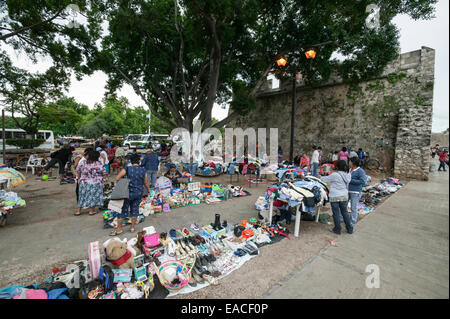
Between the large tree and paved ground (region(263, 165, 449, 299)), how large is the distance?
832 centimetres

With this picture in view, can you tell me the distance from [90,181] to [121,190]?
1564mm

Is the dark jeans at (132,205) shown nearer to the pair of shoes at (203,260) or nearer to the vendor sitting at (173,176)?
the pair of shoes at (203,260)

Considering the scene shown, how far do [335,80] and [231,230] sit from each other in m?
12.8

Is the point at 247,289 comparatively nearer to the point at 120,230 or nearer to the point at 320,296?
the point at 320,296

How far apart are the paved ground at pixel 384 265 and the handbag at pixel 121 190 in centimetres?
312

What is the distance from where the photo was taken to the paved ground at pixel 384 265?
1176 millimetres

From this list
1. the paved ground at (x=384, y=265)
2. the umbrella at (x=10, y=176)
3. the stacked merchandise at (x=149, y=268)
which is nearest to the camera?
the paved ground at (x=384, y=265)

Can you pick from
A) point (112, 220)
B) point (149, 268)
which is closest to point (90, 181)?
point (112, 220)

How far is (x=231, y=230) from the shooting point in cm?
429

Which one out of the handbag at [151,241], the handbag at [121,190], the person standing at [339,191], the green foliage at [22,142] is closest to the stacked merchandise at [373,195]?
the person standing at [339,191]

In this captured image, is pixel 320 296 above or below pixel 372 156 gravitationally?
below

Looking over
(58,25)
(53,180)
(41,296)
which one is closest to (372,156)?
(41,296)

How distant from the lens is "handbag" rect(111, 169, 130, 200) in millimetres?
3844

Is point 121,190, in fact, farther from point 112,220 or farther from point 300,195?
Result: point 300,195
